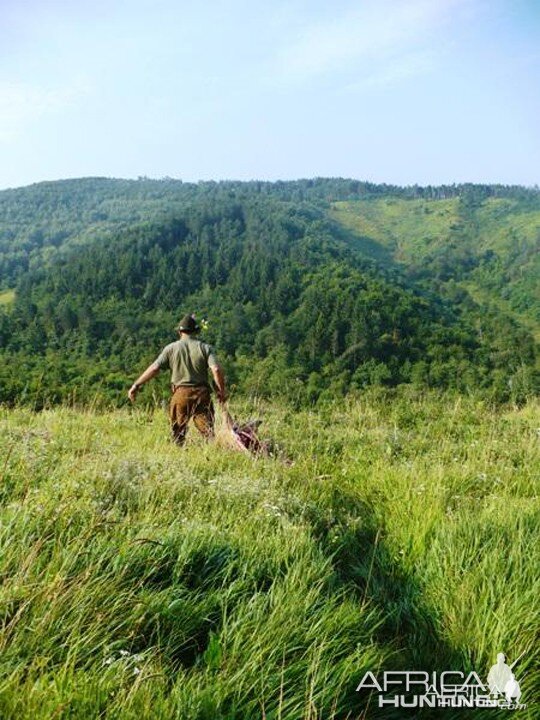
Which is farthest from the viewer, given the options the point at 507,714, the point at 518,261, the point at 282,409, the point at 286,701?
the point at 518,261

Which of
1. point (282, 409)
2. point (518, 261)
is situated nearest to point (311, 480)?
point (282, 409)

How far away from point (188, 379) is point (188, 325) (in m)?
0.78

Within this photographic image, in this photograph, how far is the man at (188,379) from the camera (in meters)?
6.74

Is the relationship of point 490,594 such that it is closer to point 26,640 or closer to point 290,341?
point 26,640

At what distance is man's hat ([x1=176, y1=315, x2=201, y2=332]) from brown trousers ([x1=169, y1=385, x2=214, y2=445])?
798 millimetres

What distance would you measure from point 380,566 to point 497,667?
95cm

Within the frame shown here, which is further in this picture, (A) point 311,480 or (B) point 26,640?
(A) point 311,480

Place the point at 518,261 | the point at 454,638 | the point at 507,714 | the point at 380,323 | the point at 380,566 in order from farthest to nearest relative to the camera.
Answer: the point at 518,261 → the point at 380,323 → the point at 380,566 → the point at 454,638 → the point at 507,714

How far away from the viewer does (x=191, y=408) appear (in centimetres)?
684

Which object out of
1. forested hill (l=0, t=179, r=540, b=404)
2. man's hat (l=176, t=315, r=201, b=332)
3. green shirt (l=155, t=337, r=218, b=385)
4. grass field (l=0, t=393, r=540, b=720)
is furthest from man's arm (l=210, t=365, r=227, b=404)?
forested hill (l=0, t=179, r=540, b=404)

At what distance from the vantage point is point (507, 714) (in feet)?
6.91

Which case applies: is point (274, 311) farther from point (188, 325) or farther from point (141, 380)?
point (141, 380)

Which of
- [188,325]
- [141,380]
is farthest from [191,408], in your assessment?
[188,325]

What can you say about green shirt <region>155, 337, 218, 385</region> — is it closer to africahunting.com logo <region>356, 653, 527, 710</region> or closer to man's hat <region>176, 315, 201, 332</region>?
man's hat <region>176, 315, 201, 332</region>
